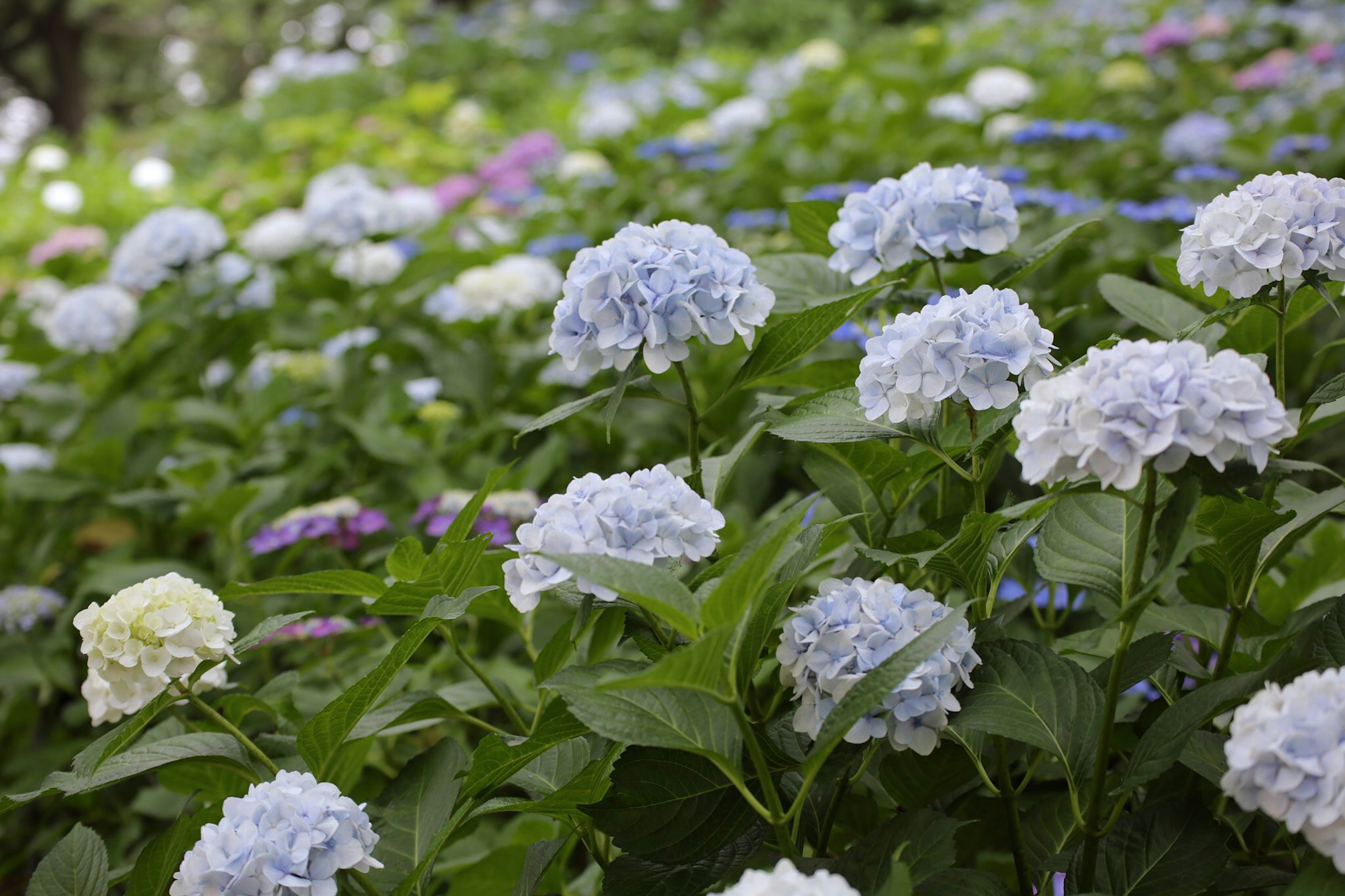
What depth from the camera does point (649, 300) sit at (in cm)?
113

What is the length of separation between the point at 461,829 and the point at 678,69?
6732mm

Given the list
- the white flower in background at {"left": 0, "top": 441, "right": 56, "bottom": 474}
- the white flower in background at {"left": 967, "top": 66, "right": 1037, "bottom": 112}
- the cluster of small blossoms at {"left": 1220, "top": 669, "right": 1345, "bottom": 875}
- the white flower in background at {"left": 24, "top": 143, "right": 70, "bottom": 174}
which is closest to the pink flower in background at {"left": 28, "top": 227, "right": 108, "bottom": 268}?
the white flower in background at {"left": 0, "top": 441, "right": 56, "bottom": 474}

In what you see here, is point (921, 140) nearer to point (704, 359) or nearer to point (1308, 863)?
point (704, 359)

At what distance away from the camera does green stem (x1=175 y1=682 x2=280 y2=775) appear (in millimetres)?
1174

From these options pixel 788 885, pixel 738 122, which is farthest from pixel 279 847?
pixel 738 122

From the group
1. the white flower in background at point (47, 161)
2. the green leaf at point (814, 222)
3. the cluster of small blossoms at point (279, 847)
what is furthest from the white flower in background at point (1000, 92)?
the white flower in background at point (47, 161)

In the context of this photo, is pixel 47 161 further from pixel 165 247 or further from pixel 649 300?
pixel 649 300

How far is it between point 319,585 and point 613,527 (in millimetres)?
423

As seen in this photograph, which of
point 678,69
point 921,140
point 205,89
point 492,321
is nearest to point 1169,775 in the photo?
point 492,321

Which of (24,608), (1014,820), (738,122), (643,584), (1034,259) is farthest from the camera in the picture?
(738,122)

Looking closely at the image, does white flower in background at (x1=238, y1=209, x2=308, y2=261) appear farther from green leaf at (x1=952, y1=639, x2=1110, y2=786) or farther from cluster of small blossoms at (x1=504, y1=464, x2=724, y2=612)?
green leaf at (x1=952, y1=639, x2=1110, y2=786)

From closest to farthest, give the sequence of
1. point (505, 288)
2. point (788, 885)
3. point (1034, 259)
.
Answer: point (788, 885) < point (1034, 259) < point (505, 288)

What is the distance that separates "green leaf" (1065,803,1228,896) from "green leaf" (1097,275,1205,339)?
592mm

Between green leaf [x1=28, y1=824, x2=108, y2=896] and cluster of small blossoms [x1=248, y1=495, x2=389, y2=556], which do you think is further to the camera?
cluster of small blossoms [x1=248, y1=495, x2=389, y2=556]
